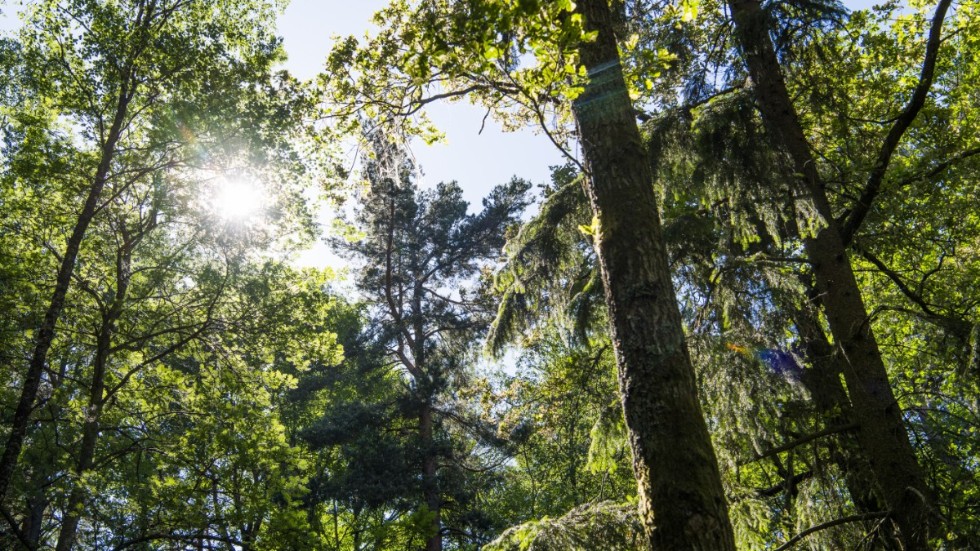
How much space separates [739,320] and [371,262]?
Result: 15.4 meters

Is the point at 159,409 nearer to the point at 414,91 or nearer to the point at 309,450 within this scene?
the point at 309,450

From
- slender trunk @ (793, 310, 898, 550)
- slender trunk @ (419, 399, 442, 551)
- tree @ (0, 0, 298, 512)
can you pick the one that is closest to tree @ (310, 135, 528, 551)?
slender trunk @ (419, 399, 442, 551)

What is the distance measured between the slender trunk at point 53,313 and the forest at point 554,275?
0.19 ft

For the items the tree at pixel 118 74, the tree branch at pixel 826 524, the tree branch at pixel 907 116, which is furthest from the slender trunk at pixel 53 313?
the tree branch at pixel 907 116

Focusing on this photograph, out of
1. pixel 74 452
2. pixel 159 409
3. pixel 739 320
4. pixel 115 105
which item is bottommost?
pixel 739 320

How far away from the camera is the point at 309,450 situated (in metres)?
16.2

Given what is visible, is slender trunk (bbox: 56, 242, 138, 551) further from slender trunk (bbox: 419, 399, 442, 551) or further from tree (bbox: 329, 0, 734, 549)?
slender trunk (bbox: 419, 399, 442, 551)

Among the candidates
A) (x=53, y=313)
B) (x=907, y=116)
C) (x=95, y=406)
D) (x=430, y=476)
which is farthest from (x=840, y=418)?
(x=430, y=476)

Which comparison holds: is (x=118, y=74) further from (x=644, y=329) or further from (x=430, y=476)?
(x=430, y=476)

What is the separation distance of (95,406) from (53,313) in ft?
6.10

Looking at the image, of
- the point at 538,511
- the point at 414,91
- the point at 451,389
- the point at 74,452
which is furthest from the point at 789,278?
the point at 538,511

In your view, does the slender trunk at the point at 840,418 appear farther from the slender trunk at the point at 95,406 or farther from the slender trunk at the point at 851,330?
the slender trunk at the point at 95,406

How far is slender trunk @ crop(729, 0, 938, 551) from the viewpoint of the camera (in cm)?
393

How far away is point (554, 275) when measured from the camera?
555 cm
